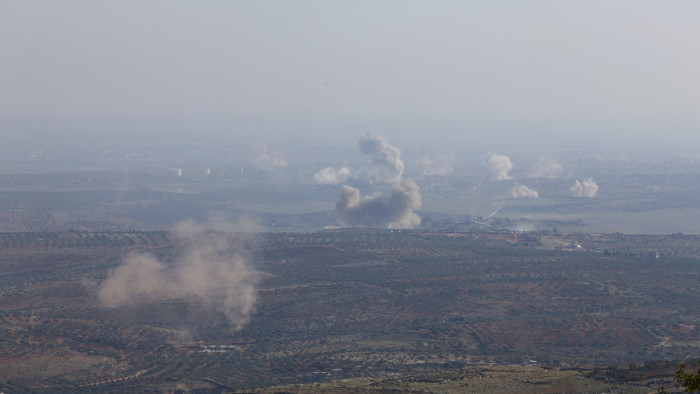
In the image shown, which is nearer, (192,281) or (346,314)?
(346,314)

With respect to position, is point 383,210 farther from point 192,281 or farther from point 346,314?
point 346,314

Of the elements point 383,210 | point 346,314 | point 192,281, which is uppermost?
point 383,210

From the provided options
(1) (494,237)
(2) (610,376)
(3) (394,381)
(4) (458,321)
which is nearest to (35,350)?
(3) (394,381)

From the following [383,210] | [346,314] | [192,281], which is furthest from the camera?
[383,210]

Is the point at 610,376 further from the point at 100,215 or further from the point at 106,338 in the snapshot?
the point at 100,215

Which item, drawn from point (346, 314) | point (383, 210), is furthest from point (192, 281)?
point (383, 210)
